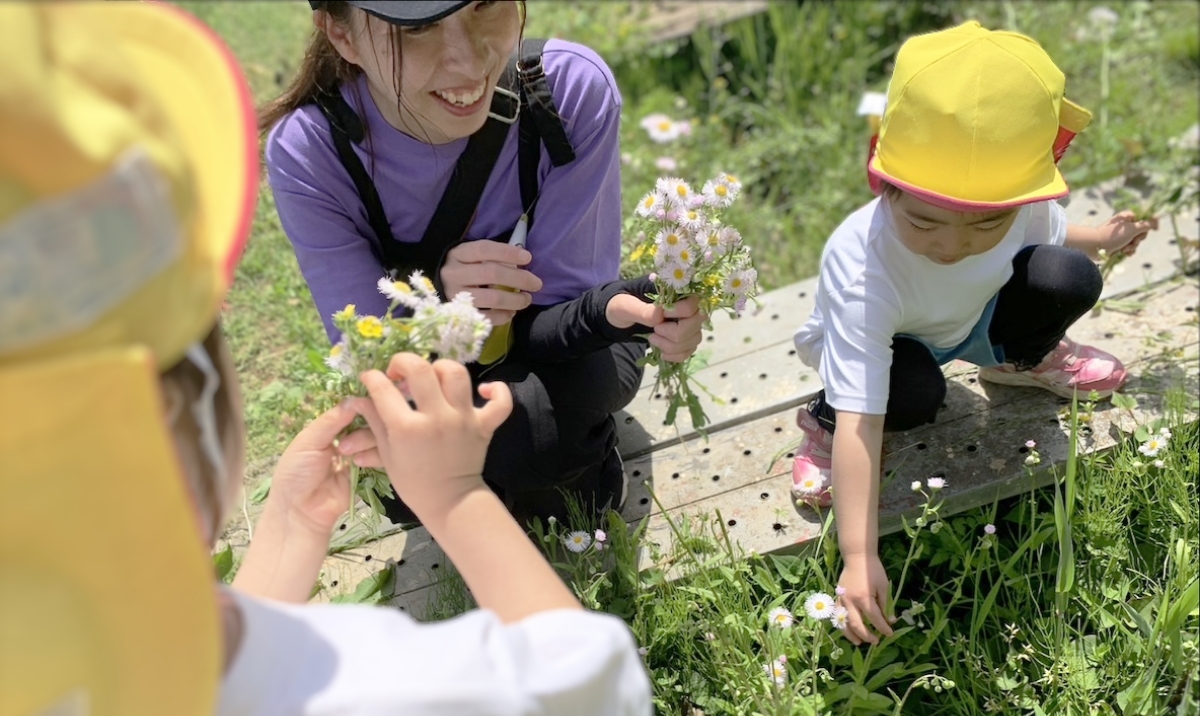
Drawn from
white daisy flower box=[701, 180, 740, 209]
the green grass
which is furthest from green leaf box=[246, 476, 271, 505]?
white daisy flower box=[701, 180, 740, 209]

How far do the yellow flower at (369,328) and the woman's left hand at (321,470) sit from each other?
4.1 inches

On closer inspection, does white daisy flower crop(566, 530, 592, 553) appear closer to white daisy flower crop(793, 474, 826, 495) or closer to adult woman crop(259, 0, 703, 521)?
adult woman crop(259, 0, 703, 521)

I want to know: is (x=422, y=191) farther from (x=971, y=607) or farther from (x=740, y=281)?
(x=971, y=607)

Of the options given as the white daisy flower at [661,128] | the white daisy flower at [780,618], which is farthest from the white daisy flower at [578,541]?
the white daisy flower at [661,128]

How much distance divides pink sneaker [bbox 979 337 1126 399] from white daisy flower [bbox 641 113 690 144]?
4.82 ft

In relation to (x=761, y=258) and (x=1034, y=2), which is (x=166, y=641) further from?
(x=1034, y=2)

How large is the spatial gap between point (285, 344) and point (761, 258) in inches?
54.4

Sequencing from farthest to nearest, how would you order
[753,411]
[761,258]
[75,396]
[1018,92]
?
[761,258]
[753,411]
[1018,92]
[75,396]

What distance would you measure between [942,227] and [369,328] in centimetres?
99

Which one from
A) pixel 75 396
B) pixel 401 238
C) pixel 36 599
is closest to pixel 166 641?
pixel 36 599

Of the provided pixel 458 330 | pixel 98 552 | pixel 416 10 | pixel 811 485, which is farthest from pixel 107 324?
pixel 811 485

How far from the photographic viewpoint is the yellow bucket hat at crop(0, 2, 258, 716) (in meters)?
0.82

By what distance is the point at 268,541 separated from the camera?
1468 mm

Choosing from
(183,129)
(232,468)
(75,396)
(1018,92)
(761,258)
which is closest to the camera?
(75,396)
